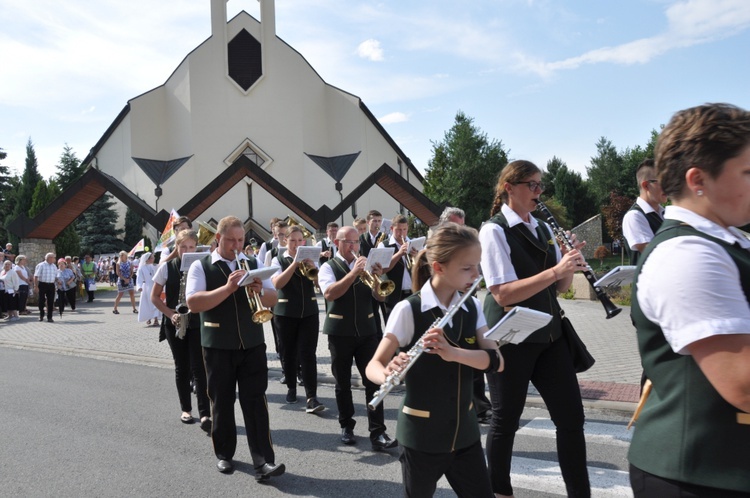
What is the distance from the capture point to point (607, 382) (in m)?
7.35

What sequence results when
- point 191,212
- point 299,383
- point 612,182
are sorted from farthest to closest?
point 612,182 < point 191,212 < point 299,383

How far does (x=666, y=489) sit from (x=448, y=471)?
4.64 ft

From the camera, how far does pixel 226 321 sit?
5.08 metres

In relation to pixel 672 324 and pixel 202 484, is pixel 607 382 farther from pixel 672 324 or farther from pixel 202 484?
pixel 672 324

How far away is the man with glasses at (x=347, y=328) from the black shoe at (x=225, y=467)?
1107 millimetres

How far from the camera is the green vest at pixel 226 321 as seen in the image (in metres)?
5.07

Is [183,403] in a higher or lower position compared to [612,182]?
lower

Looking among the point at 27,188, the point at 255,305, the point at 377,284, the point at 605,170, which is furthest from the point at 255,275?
the point at 605,170

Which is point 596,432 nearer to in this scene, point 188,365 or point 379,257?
point 379,257

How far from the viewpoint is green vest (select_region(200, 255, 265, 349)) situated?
16.6ft

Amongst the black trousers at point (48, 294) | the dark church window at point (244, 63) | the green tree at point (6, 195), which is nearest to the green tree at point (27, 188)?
the green tree at point (6, 195)

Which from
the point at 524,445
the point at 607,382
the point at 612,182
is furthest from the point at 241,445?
the point at 612,182

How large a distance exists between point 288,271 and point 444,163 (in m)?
39.1

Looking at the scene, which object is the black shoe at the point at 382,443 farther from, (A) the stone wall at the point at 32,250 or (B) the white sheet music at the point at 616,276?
(A) the stone wall at the point at 32,250
